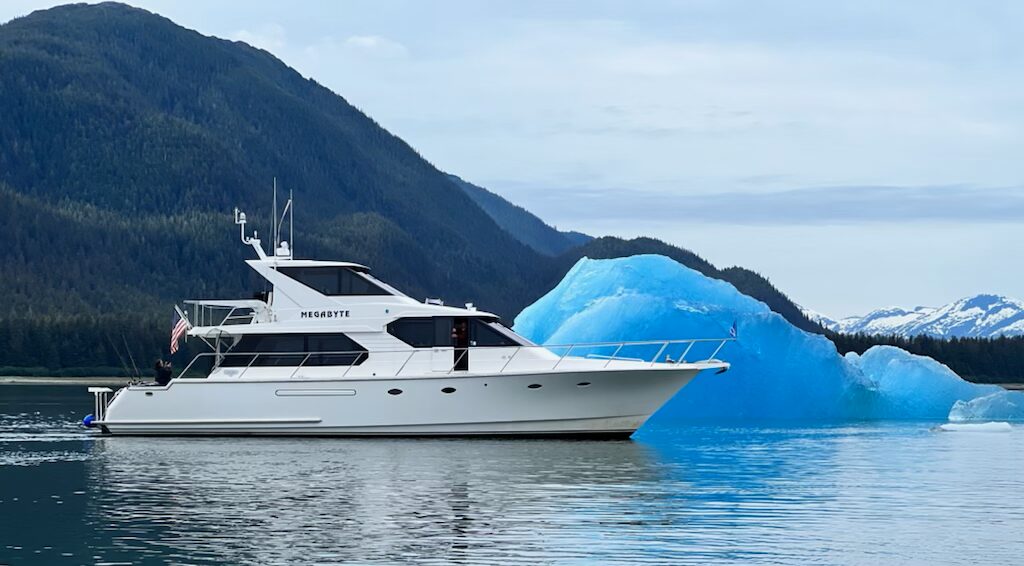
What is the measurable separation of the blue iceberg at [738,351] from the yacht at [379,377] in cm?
1021

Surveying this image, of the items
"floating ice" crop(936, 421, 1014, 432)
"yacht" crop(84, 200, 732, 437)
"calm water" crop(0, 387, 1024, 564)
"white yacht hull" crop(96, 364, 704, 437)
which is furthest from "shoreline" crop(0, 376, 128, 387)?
"floating ice" crop(936, 421, 1014, 432)

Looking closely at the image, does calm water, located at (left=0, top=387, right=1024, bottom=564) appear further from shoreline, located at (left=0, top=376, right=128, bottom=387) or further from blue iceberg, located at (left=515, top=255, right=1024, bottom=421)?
shoreline, located at (left=0, top=376, right=128, bottom=387)

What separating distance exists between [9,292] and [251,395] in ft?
417

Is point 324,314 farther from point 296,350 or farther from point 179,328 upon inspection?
point 179,328

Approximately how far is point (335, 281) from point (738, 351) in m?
15.2

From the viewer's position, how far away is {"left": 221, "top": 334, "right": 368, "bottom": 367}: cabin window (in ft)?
123

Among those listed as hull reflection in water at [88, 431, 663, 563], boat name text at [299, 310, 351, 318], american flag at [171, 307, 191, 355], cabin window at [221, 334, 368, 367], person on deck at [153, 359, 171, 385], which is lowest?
hull reflection in water at [88, 431, 663, 563]

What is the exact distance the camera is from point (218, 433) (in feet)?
125

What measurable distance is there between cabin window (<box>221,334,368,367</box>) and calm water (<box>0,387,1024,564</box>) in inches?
80.0

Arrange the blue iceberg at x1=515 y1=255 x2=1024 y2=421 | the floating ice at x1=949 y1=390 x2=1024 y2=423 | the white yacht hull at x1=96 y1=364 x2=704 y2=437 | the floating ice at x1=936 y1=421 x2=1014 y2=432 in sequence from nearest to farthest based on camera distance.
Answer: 1. the white yacht hull at x1=96 y1=364 x2=704 y2=437
2. the floating ice at x1=936 y1=421 x2=1014 y2=432
3. the blue iceberg at x1=515 y1=255 x2=1024 y2=421
4. the floating ice at x1=949 y1=390 x2=1024 y2=423

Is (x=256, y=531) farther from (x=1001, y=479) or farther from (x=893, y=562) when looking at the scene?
(x=1001, y=479)

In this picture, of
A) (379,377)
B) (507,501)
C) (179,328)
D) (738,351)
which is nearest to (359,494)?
(507,501)

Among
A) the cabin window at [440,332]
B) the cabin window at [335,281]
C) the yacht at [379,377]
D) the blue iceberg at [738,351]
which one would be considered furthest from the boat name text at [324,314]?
the blue iceberg at [738,351]

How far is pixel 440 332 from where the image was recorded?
123 feet
